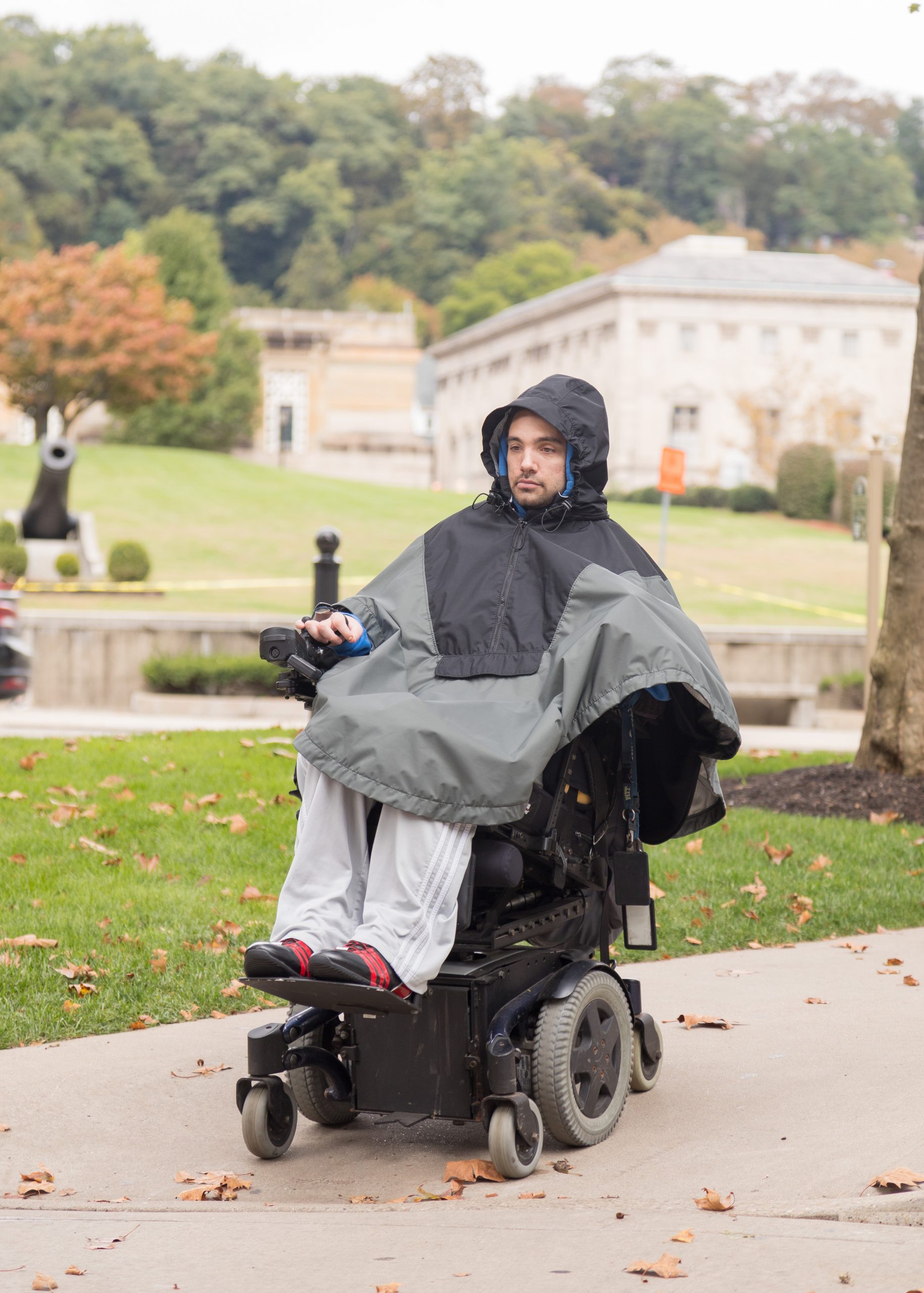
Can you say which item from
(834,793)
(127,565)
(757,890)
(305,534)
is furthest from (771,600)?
(757,890)

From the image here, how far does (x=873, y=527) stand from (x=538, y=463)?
9.37 m

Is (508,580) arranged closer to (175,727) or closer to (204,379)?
(175,727)

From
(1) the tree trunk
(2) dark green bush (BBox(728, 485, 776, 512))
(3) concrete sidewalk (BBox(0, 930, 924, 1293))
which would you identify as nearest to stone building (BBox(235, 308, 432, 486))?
(2) dark green bush (BBox(728, 485, 776, 512))

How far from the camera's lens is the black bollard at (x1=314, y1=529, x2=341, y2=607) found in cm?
1415

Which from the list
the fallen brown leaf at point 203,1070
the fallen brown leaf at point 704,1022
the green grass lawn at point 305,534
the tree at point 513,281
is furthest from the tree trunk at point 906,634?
the tree at point 513,281

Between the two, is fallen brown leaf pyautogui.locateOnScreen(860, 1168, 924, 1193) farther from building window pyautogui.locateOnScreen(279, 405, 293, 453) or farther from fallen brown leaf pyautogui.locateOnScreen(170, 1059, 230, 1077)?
building window pyautogui.locateOnScreen(279, 405, 293, 453)

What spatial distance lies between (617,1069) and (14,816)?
174 inches

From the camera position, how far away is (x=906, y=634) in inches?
345

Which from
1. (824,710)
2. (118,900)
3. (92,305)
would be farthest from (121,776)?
(92,305)

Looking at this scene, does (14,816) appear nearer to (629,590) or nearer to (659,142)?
(629,590)

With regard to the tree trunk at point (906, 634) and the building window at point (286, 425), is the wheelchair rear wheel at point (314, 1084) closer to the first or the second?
the tree trunk at point (906, 634)

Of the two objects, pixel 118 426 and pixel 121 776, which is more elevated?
pixel 118 426

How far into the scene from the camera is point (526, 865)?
3.85 meters

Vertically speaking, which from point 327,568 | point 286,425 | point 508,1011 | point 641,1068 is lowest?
point 641,1068
